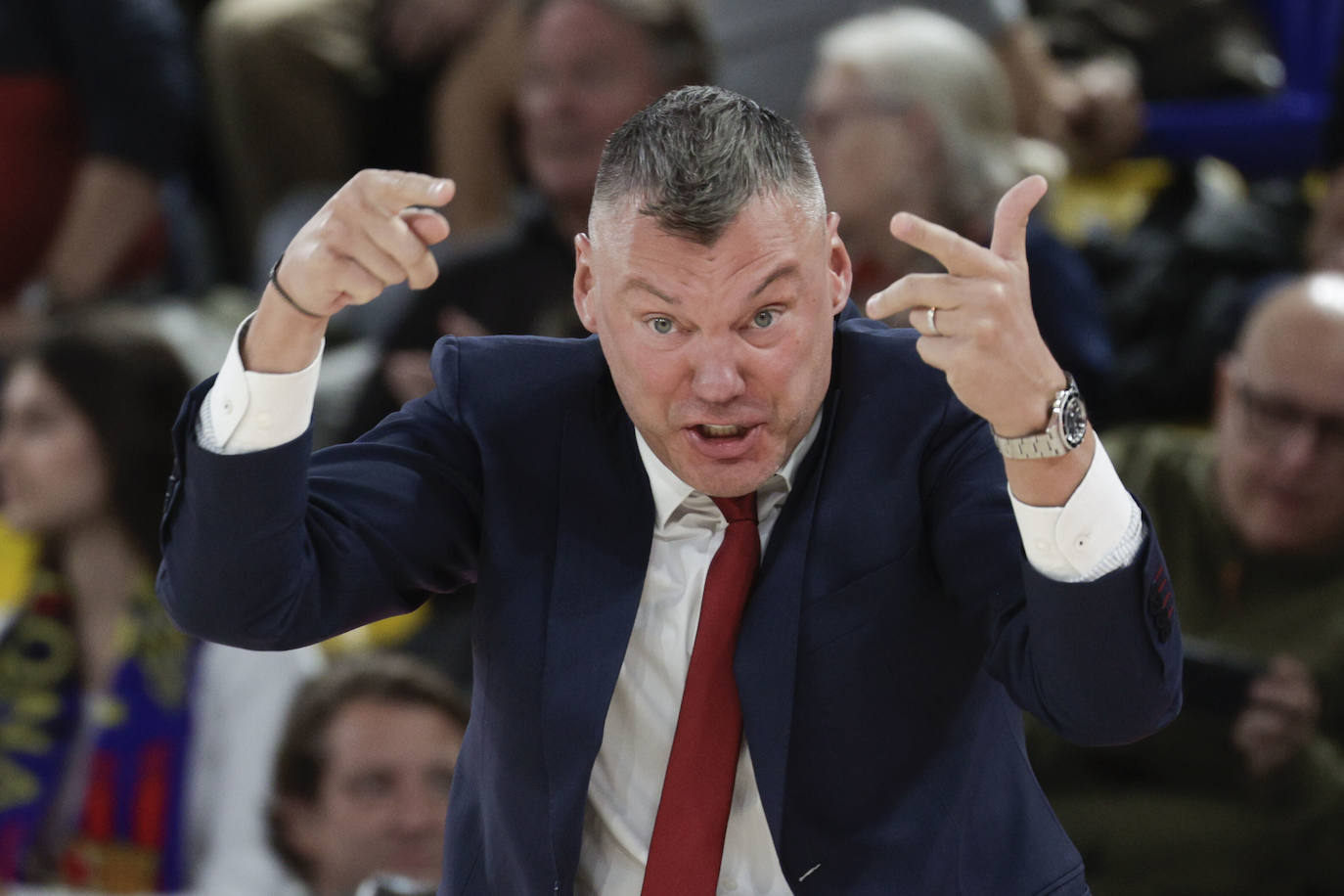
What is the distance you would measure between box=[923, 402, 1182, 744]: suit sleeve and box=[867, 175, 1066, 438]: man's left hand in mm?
129

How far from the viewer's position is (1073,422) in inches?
55.0

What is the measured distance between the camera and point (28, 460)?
3.27 metres

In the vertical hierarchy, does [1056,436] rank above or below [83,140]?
below

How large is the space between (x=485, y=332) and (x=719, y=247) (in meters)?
1.91

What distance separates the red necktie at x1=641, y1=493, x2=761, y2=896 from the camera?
152cm

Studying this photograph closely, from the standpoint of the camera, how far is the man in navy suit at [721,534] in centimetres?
141

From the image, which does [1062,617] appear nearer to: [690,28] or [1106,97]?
[690,28]

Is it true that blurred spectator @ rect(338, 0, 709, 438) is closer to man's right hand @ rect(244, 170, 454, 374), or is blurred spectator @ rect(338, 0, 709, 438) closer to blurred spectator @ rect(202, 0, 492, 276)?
blurred spectator @ rect(202, 0, 492, 276)

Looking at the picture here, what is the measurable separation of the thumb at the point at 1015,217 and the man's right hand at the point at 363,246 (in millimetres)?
429

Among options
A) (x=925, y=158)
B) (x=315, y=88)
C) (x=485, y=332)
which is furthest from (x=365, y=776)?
(x=315, y=88)

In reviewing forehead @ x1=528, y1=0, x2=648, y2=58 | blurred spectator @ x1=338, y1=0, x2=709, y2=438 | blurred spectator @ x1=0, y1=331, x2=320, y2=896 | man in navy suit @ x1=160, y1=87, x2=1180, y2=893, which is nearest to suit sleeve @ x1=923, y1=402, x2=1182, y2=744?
man in navy suit @ x1=160, y1=87, x2=1180, y2=893

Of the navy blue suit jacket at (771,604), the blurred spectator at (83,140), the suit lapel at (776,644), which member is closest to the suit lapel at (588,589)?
the navy blue suit jacket at (771,604)

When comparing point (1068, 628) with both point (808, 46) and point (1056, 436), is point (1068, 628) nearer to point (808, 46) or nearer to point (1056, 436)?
point (1056, 436)

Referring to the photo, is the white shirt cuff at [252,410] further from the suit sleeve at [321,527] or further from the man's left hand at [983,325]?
the man's left hand at [983,325]
